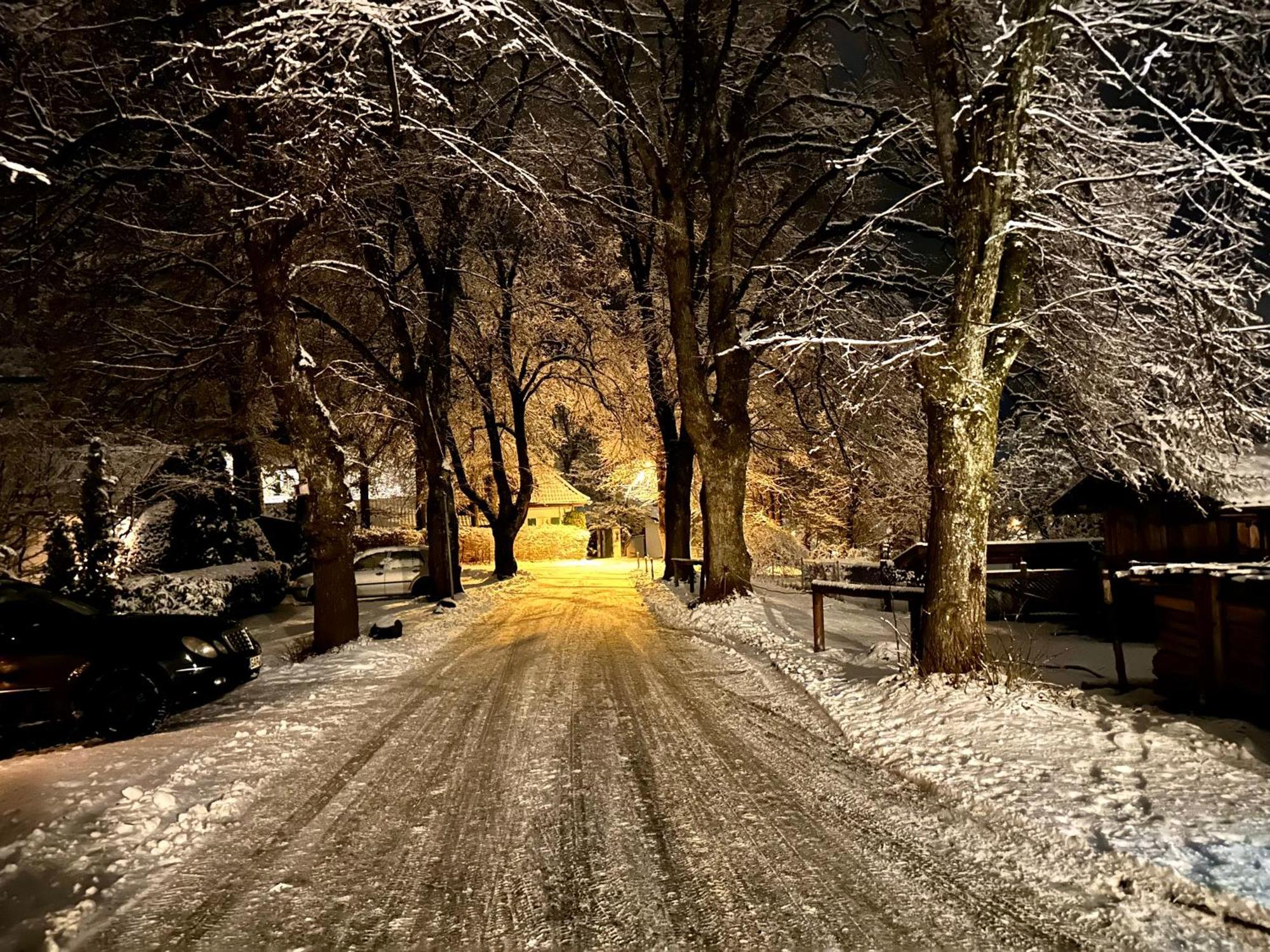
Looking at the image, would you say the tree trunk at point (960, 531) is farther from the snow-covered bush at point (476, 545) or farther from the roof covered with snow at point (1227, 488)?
the snow-covered bush at point (476, 545)

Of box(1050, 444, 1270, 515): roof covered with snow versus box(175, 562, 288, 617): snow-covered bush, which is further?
box(175, 562, 288, 617): snow-covered bush

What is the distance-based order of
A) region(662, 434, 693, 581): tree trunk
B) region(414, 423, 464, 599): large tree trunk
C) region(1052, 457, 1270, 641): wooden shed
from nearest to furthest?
region(1052, 457, 1270, 641): wooden shed → region(414, 423, 464, 599): large tree trunk → region(662, 434, 693, 581): tree trunk

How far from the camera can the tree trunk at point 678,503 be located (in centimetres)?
2405

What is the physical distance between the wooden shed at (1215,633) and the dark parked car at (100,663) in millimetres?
9979

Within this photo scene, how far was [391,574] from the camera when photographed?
23.9 metres

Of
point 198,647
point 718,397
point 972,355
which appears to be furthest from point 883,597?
point 198,647

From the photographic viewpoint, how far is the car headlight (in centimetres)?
920

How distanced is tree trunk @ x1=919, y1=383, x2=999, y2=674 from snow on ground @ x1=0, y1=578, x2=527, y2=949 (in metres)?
5.97

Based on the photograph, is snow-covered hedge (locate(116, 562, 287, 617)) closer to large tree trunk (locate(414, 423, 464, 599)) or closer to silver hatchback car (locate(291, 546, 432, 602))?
silver hatchback car (locate(291, 546, 432, 602))

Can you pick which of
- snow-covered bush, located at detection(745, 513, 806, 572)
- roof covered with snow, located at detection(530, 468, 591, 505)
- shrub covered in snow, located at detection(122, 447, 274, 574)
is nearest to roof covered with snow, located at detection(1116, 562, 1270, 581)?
shrub covered in snow, located at detection(122, 447, 274, 574)

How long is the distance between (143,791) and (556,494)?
47.1 metres

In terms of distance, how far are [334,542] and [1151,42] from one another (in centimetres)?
1226

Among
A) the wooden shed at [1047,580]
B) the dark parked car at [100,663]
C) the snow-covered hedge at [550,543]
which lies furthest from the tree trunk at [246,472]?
the snow-covered hedge at [550,543]

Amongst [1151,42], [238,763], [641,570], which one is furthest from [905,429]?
[238,763]
